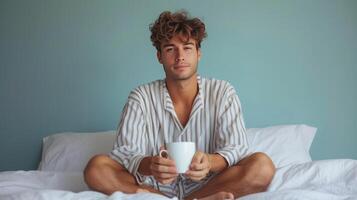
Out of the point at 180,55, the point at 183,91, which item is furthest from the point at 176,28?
the point at 183,91

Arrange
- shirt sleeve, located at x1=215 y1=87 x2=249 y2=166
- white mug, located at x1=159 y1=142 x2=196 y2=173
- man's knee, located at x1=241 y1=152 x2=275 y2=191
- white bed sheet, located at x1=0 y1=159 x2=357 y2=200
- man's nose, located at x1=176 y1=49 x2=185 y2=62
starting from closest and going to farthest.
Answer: white bed sheet, located at x1=0 y1=159 x2=357 y2=200, white mug, located at x1=159 y1=142 x2=196 y2=173, man's knee, located at x1=241 y1=152 x2=275 y2=191, shirt sleeve, located at x1=215 y1=87 x2=249 y2=166, man's nose, located at x1=176 y1=49 x2=185 y2=62

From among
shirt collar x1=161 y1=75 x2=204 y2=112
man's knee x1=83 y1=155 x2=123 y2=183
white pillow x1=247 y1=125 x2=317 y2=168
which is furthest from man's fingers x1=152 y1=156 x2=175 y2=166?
white pillow x1=247 y1=125 x2=317 y2=168

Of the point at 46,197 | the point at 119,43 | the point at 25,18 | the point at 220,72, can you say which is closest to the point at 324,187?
the point at 46,197

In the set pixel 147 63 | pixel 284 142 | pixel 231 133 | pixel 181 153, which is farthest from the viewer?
pixel 147 63

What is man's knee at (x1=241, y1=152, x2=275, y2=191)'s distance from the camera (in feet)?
4.65

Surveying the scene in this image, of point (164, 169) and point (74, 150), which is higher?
point (164, 169)

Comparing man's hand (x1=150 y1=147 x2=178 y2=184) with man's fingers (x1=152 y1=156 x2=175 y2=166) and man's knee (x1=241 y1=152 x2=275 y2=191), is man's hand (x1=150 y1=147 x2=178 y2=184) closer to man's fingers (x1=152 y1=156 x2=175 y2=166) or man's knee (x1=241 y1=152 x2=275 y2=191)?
man's fingers (x1=152 y1=156 x2=175 y2=166)

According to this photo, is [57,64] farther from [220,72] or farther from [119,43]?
[220,72]

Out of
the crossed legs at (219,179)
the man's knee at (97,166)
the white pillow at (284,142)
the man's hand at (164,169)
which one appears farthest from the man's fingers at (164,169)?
the white pillow at (284,142)

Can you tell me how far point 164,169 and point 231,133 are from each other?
37 centimetres

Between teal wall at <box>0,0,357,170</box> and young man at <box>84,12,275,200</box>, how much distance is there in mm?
490

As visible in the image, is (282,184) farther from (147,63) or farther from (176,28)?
Result: (147,63)

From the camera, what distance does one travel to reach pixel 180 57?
164 cm

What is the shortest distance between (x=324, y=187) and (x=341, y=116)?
859 mm
